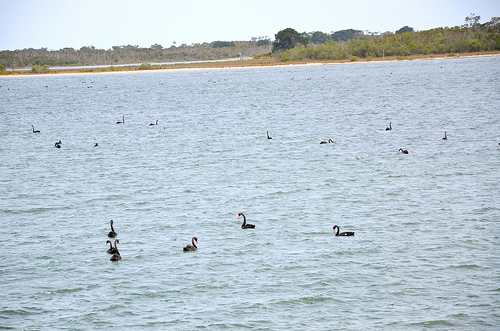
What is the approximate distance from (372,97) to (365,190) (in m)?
54.8

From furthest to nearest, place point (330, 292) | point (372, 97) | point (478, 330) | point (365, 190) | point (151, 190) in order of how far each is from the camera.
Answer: point (372, 97)
point (151, 190)
point (365, 190)
point (330, 292)
point (478, 330)

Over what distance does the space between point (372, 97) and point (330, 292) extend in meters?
66.2

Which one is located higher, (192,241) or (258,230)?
(192,241)

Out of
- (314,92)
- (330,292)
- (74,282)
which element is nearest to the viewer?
(330,292)

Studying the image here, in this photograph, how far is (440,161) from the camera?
1266 inches

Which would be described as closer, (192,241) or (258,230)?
(192,241)

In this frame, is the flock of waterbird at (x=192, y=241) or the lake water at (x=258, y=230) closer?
the lake water at (x=258, y=230)

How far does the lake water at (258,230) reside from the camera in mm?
15562

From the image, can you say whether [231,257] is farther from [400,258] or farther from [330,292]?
[400,258]

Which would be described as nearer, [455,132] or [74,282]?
[74,282]

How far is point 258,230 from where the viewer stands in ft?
71.8

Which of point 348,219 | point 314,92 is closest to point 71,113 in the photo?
point 314,92

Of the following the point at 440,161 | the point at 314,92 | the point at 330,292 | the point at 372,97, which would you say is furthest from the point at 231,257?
the point at 314,92

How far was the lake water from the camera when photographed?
15.6 meters
